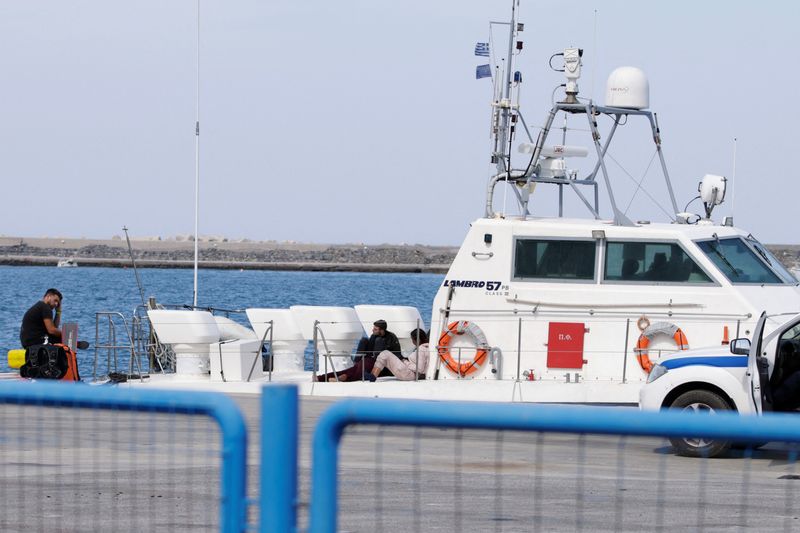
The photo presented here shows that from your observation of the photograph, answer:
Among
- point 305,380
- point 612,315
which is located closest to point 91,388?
point 612,315

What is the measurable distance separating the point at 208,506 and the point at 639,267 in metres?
9.64

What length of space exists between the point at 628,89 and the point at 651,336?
3483mm

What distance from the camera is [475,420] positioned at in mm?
3172

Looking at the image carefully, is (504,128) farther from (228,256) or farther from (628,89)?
(228,256)

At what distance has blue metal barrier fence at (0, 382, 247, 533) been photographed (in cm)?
342

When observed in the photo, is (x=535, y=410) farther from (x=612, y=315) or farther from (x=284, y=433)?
(x=612, y=315)

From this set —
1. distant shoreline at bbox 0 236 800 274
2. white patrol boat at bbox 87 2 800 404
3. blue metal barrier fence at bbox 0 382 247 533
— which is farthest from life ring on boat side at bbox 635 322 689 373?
distant shoreline at bbox 0 236 800 274

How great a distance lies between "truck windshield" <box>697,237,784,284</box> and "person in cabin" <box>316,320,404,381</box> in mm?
4069

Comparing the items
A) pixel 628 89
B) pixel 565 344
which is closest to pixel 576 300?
pixel 565 344

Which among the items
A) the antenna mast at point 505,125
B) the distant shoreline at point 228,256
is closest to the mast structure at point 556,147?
the antenna mast at point 505,125

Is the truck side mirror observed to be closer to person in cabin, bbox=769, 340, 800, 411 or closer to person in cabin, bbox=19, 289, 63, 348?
person in cabin, bbox=769, 340, 800, 411

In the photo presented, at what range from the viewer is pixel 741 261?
1388 centimetres

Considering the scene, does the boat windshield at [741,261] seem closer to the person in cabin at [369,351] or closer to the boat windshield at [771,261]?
the boat windshield at [771,261]

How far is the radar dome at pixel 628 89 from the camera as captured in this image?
49.2 ft
